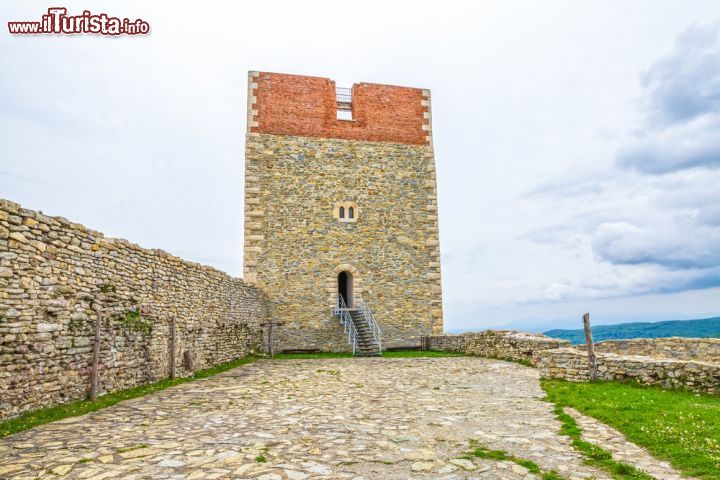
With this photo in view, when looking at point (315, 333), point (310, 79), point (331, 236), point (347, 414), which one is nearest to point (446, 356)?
point (315, 333)

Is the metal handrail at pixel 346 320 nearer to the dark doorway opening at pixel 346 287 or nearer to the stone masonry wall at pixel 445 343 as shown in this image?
the dark doorway opening at pixel 346 287

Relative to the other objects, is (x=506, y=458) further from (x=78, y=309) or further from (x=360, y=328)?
(x=360, y=328)

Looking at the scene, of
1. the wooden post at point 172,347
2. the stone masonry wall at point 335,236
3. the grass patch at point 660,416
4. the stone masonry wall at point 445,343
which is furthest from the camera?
the stone masonry wall at point 335,236

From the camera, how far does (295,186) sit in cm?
1925

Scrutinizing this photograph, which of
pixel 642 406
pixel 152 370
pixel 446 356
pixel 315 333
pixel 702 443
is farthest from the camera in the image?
pixel 315 333

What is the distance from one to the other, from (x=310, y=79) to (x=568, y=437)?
1831 cm

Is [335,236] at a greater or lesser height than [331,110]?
lesser

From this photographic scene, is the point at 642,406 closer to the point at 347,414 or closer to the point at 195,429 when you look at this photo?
the point at 347,414

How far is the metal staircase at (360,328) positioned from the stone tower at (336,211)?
1.01 ft

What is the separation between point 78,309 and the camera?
24.2ft

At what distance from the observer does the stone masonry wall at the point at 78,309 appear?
19.8 ft

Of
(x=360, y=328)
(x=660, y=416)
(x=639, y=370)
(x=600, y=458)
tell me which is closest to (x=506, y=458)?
(x=600, y=458)

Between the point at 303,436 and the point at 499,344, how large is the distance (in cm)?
1107

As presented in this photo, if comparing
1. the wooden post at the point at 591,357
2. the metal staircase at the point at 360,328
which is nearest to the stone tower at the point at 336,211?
the metal staircase at the point at 360,328
